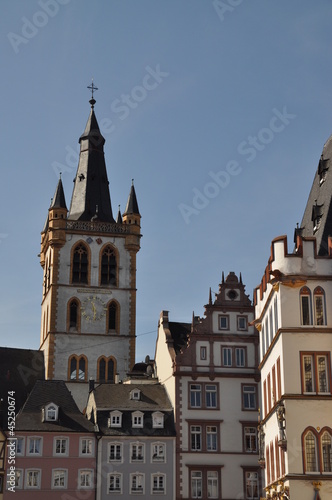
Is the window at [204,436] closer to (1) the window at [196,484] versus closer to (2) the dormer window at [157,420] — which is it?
(1) the window at [196,484]

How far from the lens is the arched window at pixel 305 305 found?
4831 cm

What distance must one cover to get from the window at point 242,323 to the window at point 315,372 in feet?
84.2

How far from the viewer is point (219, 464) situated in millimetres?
69812

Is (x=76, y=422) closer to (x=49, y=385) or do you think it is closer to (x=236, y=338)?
(x=49, y=385)

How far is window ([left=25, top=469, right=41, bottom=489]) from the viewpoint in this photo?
68438mm

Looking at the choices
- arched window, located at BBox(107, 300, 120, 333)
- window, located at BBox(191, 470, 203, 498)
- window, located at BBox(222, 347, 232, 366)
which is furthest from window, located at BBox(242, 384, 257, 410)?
arched window, located at BBox(107, 300, 120, 333)

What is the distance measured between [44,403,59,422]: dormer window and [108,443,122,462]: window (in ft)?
16.2

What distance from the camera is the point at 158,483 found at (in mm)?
69438

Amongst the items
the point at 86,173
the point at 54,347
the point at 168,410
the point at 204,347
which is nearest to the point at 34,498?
the point at 168,410

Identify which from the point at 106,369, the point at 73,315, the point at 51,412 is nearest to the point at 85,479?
the point at 51,412

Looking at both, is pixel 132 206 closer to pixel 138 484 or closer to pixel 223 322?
pixel 223 322

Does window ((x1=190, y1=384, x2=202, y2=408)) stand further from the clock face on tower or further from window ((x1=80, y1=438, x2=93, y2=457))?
the clock face on tower

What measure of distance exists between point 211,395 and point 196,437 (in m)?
3.51

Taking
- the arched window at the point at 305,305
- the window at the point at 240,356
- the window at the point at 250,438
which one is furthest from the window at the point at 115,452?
the arched window at the point at 305,305
